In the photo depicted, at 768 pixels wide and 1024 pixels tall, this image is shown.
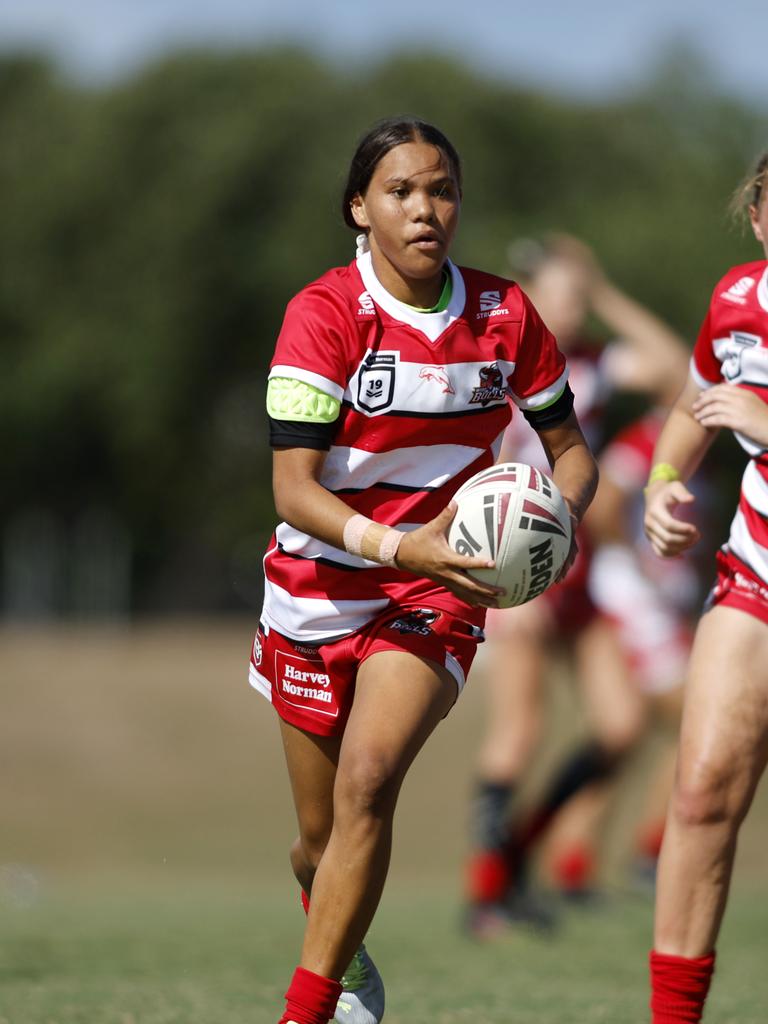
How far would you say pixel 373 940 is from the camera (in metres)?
8.32

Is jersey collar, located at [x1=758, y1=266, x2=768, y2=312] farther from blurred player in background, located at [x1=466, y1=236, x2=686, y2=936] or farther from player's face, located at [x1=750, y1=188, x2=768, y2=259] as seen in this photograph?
blurred player in background, located at [x1=466, y1=236, x2=686, y2=936]

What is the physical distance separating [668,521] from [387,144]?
1.30 metres

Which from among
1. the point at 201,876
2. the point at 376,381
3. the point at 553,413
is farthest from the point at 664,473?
the point at 201,876

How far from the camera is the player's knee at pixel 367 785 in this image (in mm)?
4270

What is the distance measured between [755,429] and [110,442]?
1519 inches

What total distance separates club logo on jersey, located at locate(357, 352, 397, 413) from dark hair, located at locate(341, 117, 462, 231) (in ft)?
1.79

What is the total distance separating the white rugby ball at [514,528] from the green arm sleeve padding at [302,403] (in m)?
0.41

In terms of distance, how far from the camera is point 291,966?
732 cm

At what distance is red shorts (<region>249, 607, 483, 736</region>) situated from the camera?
14.9 feet

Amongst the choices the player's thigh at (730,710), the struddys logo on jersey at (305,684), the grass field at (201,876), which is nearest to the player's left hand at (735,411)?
the player's thigh at (730,710)

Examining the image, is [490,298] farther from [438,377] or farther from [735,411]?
[735,411]

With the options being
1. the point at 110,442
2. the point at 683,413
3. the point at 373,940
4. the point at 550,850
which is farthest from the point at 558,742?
the point at 110,442

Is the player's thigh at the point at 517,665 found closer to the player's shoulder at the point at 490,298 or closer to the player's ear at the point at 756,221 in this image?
the player's shoulder at the point at 490,298

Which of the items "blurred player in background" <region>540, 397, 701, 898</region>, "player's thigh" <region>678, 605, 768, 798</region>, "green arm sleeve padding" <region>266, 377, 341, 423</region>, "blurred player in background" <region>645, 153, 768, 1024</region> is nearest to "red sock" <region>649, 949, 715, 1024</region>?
"blurred player in background" <region>645, 153, 768, 1024</region>
